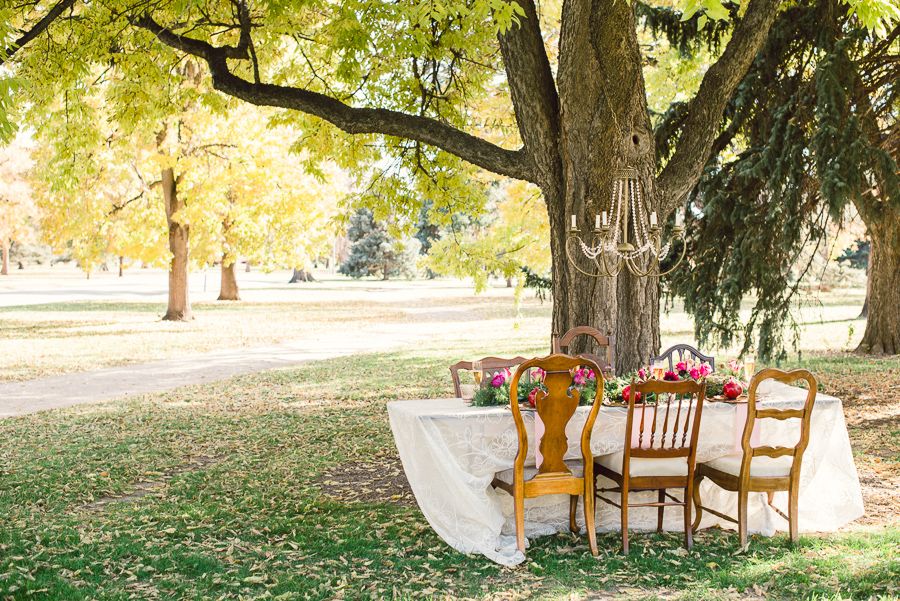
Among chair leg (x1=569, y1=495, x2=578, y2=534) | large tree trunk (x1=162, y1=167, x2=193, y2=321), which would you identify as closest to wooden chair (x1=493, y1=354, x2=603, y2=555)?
chair leg (x1=569, y1=495, x2=578, y2=534)

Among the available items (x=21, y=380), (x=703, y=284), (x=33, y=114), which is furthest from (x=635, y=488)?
(x=21, y=380)

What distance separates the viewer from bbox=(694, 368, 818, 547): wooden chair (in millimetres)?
5160

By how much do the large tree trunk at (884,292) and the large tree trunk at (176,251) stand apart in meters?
16.6

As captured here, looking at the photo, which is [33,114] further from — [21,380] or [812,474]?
[812,474]

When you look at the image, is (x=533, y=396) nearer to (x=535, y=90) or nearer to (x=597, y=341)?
(x=597, y=341)

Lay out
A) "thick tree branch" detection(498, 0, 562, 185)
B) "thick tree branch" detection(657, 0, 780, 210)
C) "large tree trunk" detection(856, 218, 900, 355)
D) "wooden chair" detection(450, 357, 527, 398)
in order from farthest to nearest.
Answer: "large tree trunk" detection(856, 218, 900, 355) → "thick tree branch" detection(498, 0, 562, 185) → "thick tree branch" detection(657, 0, 780, 210) → "wooden chair" detection(450, 357, 527, 398)

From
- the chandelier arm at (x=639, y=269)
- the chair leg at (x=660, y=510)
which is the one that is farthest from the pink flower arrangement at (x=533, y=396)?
the chandelier arm at (x=639, y=269)

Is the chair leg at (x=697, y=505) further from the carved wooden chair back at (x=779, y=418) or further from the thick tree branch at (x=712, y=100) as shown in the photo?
the thick tree branch at (x=712, y=100)

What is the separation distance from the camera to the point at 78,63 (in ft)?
30.9

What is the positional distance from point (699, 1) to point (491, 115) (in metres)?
10.2

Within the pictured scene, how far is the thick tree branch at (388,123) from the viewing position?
796cm

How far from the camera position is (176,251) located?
2458 cm

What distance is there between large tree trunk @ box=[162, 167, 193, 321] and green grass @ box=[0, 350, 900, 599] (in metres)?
14.9

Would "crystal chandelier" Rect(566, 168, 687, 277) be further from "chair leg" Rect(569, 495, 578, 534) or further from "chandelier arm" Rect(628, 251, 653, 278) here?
"chair leg" Rect(569, 495, 578, 534)
